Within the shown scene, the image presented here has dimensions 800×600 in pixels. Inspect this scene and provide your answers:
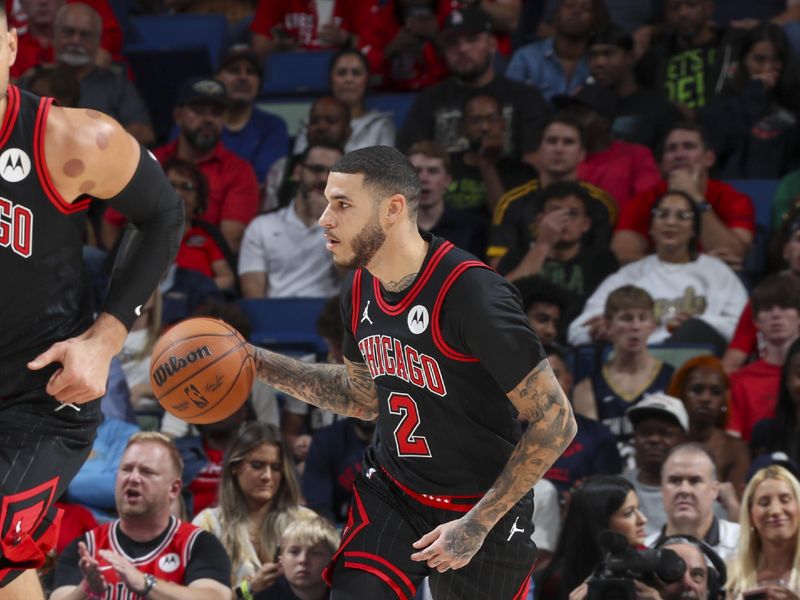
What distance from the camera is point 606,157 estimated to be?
351 inches

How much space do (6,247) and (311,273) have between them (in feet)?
18.2

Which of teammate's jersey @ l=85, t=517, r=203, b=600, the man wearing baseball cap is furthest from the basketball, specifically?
the man wearing baseball cap

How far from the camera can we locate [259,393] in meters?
7.49

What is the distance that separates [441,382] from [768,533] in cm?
238

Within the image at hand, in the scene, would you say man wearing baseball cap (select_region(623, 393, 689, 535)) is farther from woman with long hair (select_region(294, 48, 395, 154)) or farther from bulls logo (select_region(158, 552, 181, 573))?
woman with long hair (select_region(294, 48, 395, 154))

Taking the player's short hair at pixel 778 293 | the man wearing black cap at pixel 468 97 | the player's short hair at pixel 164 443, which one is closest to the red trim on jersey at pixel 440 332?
the player's short hair at pixel 164 443

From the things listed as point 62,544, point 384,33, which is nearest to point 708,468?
point 62,544

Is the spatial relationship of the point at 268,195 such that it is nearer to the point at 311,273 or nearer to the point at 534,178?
the point at 311,273

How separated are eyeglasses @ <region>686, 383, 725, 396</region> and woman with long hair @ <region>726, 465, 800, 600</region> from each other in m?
1.10

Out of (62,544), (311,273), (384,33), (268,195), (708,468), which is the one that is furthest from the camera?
(384,33)

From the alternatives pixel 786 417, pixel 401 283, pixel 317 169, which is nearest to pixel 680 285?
pixel 786 417

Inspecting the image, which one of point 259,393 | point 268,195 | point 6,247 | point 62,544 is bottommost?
point 62,544

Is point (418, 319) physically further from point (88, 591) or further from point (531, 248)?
point (531, 248)

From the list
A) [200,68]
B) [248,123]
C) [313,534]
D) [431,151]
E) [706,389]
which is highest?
[200,68]
